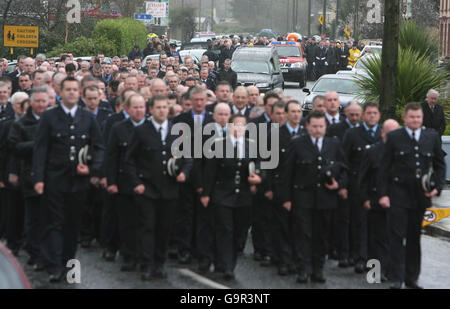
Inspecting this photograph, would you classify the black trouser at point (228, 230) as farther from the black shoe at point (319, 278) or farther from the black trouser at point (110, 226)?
the black trouser at point (110, 226)

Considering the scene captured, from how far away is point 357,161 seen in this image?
11.6m

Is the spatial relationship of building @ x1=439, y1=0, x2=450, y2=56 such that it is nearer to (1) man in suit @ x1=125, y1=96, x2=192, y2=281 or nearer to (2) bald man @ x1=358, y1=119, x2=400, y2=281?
(2) bald man @ x1=358, y1=119, x2=400, y2=281

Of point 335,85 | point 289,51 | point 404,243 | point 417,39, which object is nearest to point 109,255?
point 404,243

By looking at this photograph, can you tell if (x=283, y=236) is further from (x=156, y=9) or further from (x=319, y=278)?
(x=156, y=9)

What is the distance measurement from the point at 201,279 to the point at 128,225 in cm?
104

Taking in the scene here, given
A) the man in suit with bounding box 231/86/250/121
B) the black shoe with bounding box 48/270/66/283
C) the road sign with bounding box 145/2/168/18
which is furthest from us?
the road sign with bounding box 145/2/168/18

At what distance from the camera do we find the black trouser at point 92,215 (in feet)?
40.9

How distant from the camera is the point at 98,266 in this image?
36.8 ft

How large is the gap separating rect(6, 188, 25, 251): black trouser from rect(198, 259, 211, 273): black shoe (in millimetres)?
2330

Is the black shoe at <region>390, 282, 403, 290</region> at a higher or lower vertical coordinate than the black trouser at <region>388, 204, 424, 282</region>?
lower

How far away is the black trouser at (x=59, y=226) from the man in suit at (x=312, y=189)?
2242 millimetres

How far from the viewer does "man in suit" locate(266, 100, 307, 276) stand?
1109 centimetres

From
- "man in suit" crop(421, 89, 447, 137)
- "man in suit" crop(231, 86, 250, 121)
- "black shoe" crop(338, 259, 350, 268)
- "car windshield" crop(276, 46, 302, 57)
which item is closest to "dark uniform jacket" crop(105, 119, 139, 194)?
"man in suit" crop(231, 86, 250, 121)

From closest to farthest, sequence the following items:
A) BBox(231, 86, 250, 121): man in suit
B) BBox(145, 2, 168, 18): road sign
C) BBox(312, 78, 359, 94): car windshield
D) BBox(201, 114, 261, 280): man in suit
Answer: BBox(201, 114, 261, 280): man in suit, BBox(231, 86, 250, 121): man in suit, BBox(312, 78, 359, 94): car windshield, BBox(145, 2, 168, 18): road sign
